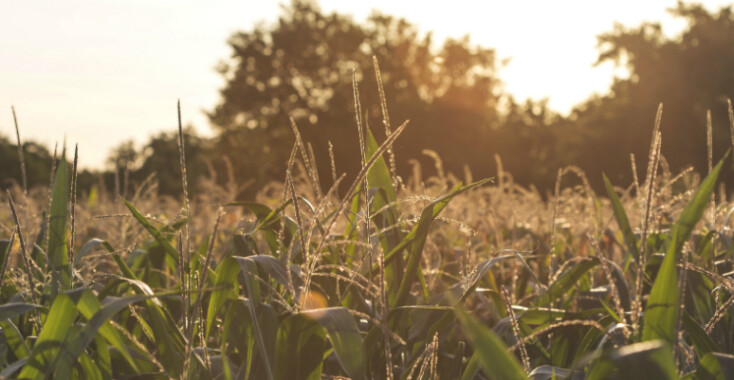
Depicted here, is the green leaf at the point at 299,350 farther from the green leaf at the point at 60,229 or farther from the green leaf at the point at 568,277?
the green leaf at the point at 568,277

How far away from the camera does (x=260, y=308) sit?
1.35 metres

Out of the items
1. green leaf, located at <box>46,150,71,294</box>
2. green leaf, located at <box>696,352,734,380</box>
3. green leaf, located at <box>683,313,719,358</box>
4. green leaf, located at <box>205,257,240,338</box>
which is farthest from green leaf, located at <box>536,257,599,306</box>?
green leaf, located at <box>46,150,71,294</box>

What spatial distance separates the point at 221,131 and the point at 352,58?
775 centimetres

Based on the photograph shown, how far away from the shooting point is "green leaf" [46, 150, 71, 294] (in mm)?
1615

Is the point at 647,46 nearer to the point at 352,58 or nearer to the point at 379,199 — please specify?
the point at 352,58

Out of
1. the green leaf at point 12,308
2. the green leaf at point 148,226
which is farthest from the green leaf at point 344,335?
the green leaf at point 148,226

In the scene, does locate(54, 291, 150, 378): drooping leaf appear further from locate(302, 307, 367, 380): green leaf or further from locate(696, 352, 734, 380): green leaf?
locate(696, 352, 734, 380): green leaf

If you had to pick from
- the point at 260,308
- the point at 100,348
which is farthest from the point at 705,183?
the point at 100,348

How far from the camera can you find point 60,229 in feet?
5.54

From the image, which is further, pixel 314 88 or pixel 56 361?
pixel 314 88

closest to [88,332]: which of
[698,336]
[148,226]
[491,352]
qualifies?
[491,352]

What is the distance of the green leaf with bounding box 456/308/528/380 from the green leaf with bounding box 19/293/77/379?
0.65m

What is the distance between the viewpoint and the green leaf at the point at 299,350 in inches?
46.3

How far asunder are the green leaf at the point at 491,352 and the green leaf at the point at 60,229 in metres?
1.08
